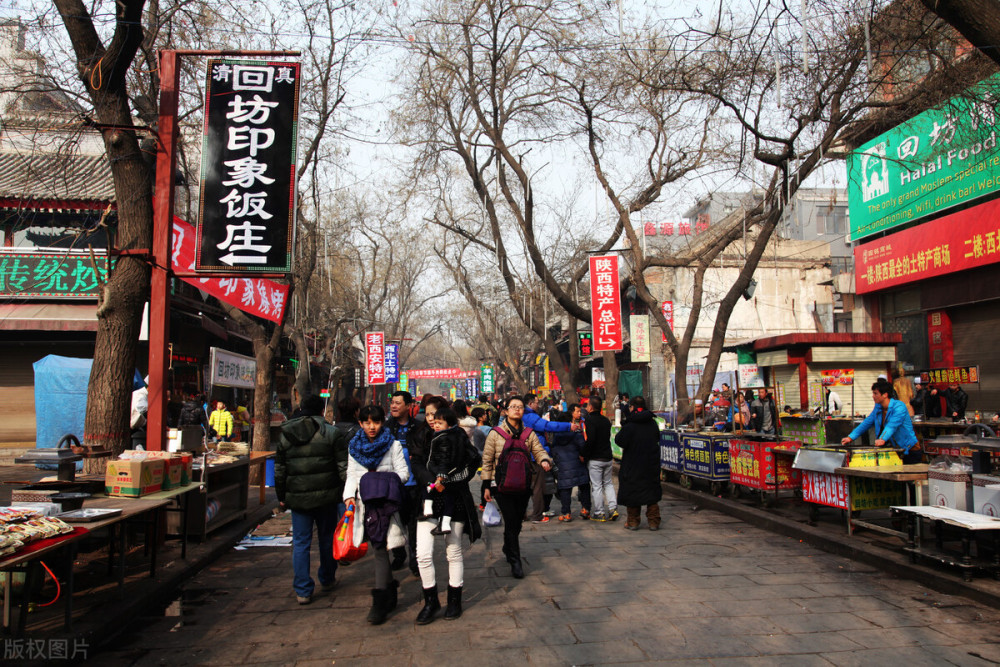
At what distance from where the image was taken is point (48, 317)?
52.8ft

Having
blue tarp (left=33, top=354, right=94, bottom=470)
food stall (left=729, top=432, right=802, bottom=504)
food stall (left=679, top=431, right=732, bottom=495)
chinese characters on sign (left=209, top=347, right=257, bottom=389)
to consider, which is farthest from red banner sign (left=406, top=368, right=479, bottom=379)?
food stall (left=729, top=432, right=802, bottom=504)

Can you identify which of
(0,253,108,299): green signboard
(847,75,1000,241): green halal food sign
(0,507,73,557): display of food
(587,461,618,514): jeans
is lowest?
(587,461,618,514): jeans

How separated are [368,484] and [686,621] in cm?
250

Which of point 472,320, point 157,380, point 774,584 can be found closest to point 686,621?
point 774,584

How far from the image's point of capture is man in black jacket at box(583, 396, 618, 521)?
366 inches

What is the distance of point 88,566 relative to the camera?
246 inches

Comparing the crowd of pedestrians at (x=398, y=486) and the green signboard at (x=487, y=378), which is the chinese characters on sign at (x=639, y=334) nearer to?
the crowd of pedestrians at (x=398, y=486)

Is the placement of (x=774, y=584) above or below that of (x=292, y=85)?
below

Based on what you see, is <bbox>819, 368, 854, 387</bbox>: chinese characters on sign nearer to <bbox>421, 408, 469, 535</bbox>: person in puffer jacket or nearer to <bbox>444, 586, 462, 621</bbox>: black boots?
<bbox>421, 408, 469, 535</bbox>: person in puffer jacket

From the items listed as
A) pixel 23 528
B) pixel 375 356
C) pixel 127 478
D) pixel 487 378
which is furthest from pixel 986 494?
pixel 487 378

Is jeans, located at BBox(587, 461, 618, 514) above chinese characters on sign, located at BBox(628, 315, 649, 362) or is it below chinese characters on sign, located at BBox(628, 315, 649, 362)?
below

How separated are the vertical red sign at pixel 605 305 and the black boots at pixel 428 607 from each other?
12825 mm

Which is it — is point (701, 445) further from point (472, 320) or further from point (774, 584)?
point (472, 320)

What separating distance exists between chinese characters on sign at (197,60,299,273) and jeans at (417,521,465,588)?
138 inches
